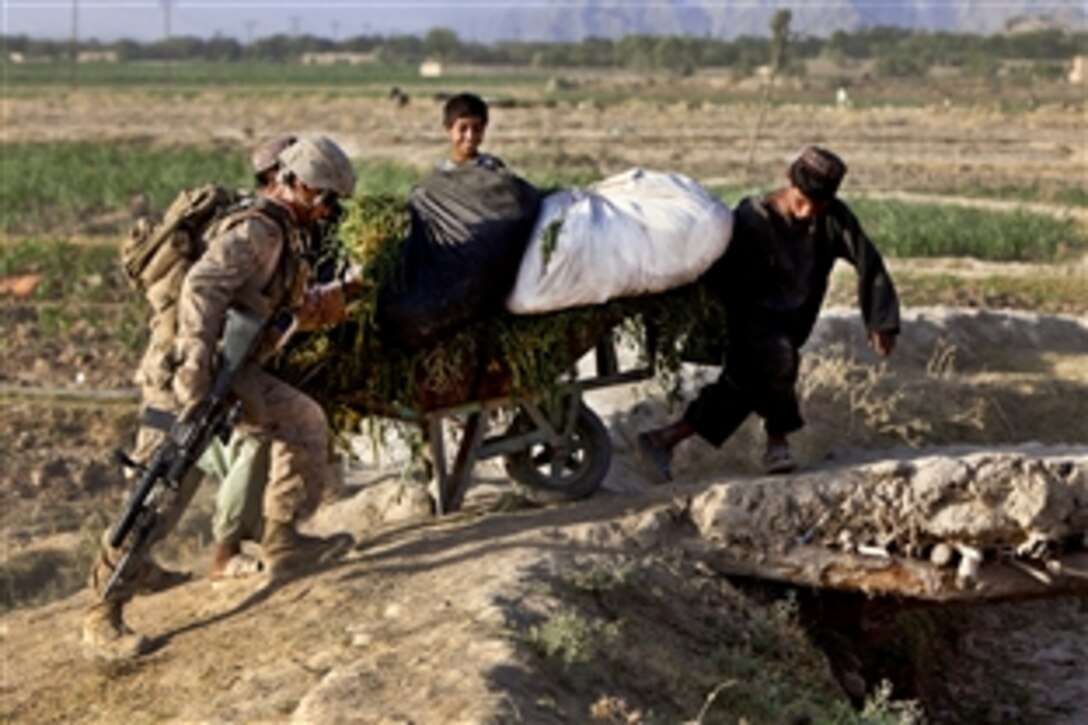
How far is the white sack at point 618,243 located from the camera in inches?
286

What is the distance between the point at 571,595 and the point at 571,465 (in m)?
1.66

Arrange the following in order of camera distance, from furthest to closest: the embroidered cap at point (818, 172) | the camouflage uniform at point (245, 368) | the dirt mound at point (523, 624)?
1. the embroidered cap at point (818, 172)
2. the camouflage uniform at point (245, 368)
3. the dirt mound at point (523, 624)

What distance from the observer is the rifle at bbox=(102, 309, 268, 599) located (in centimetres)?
632

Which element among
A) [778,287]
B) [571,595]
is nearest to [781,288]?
[778,287]

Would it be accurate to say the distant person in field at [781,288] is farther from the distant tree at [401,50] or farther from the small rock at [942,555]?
the distant tree at [401,50]

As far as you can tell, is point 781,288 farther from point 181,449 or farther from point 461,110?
point 181,449

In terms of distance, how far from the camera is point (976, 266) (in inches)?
754

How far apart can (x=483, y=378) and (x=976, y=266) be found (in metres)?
12.6

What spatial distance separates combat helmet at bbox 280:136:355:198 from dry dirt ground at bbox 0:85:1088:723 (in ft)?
4.62

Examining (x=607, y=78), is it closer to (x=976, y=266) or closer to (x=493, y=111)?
(x=493, y=111)

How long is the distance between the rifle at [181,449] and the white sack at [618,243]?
1.27 m

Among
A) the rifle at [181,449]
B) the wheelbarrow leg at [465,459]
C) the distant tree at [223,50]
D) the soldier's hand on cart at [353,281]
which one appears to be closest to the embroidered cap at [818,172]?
the wheelbarrow leg at [465,459]

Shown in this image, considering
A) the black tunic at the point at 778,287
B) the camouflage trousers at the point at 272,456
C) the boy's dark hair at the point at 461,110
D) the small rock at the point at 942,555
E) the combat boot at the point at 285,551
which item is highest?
the boy's dark hair at the point at 461,110

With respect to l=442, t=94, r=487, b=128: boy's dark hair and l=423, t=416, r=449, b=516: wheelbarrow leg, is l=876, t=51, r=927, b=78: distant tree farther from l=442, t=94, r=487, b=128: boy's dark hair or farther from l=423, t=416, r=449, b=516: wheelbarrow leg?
l=423, t=416, r=449, b=516: wheelbarrow leg
